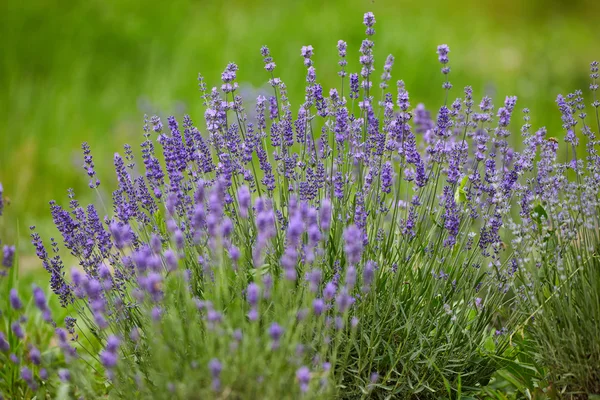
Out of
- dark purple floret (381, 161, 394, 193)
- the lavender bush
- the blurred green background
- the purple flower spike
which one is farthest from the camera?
the blurred green background

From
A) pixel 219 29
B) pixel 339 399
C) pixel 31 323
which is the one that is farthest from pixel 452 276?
pixel 219 29

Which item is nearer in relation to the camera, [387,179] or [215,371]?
[215,371]

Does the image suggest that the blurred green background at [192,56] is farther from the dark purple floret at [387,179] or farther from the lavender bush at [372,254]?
the dark purple floret at [387,179]

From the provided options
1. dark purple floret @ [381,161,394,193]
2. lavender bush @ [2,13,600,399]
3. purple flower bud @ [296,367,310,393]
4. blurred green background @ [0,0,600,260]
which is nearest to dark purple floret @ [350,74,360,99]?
lavender bush @ [2,13,600,399]

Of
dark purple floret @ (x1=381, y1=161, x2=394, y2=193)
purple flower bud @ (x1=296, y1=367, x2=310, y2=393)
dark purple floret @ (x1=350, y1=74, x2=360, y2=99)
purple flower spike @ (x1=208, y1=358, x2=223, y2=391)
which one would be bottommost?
purple flower bud @ (x1=296, y1=367, x2=310, y2=393)

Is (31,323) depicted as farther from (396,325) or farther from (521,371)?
(521,371)

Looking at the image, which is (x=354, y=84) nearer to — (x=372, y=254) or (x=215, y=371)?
(x=372, y=254)

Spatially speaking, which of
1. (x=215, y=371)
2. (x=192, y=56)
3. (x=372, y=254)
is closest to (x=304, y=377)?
(x=215, y=371)

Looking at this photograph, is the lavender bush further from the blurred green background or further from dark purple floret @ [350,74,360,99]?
the blurred green background

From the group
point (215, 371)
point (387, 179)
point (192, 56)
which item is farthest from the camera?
point (192, 56)
